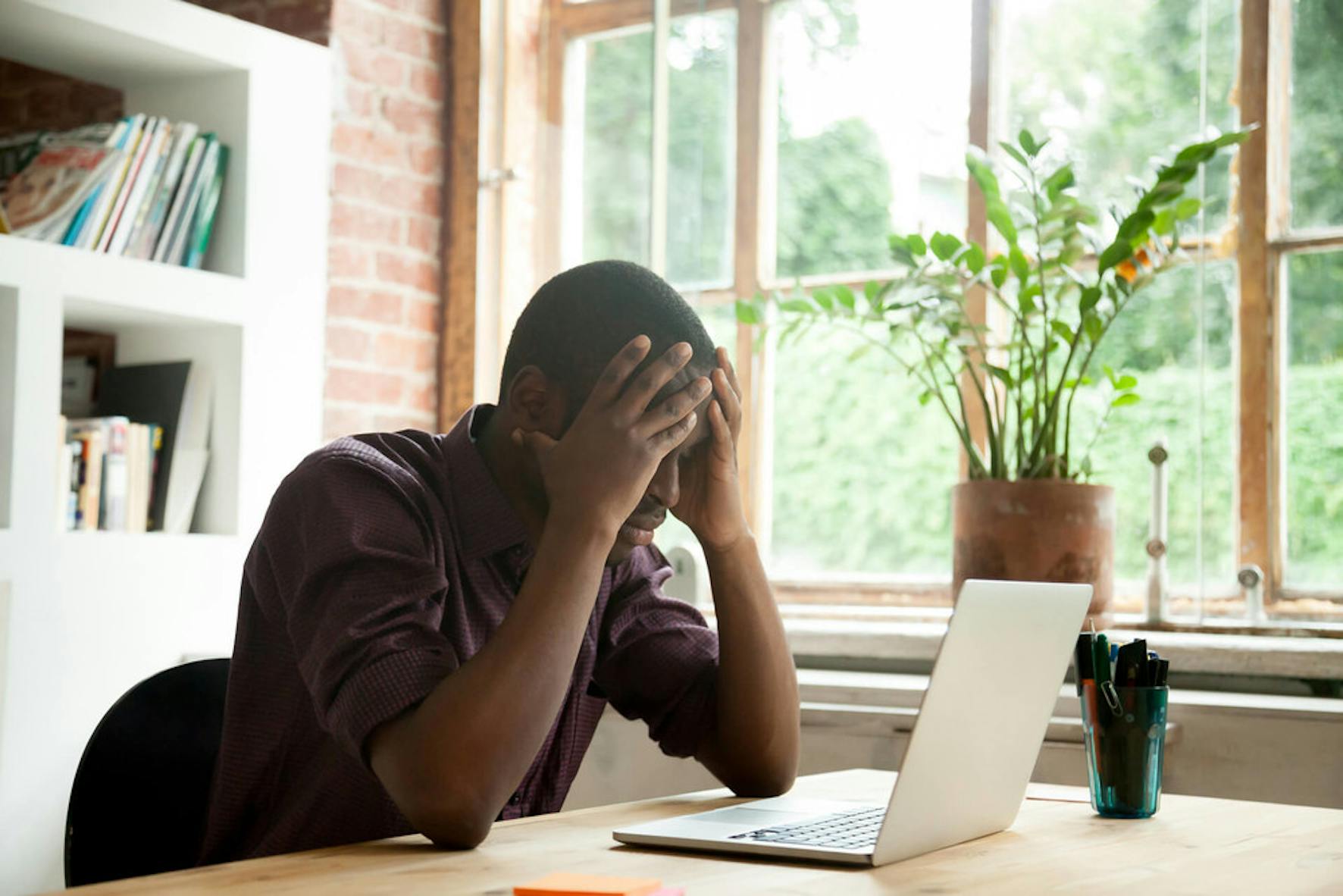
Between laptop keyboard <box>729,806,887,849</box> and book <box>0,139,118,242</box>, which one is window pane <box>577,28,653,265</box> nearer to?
book <box>0,139,118,242</box>

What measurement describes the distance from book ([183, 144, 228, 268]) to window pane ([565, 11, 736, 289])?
31.4 inches

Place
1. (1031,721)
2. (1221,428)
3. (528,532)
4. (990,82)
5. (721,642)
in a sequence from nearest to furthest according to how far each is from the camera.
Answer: (1031,721), (528,532), (721,642), (1221,428), (990,82)

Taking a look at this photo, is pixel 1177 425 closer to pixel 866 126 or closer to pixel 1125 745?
pixel 866 126

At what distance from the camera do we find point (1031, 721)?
55.4 inches

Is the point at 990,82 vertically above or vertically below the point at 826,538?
above

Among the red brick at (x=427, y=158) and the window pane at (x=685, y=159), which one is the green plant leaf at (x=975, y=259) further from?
the red brick at (x=427, y=158)

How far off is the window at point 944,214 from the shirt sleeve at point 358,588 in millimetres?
1480

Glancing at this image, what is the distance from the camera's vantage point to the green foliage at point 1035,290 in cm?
251

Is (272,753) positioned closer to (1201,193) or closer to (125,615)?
(125,615)

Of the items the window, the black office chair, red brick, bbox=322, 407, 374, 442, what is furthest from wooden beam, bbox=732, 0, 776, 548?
the black office chair

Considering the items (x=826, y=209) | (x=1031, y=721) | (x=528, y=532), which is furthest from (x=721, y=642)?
(x=826, y=209)

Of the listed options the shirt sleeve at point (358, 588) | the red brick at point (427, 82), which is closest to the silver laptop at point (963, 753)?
the shirt sleeve at point (358, 588)

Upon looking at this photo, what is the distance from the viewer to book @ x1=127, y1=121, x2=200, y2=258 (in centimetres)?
278

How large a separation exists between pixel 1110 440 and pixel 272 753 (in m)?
1.86
